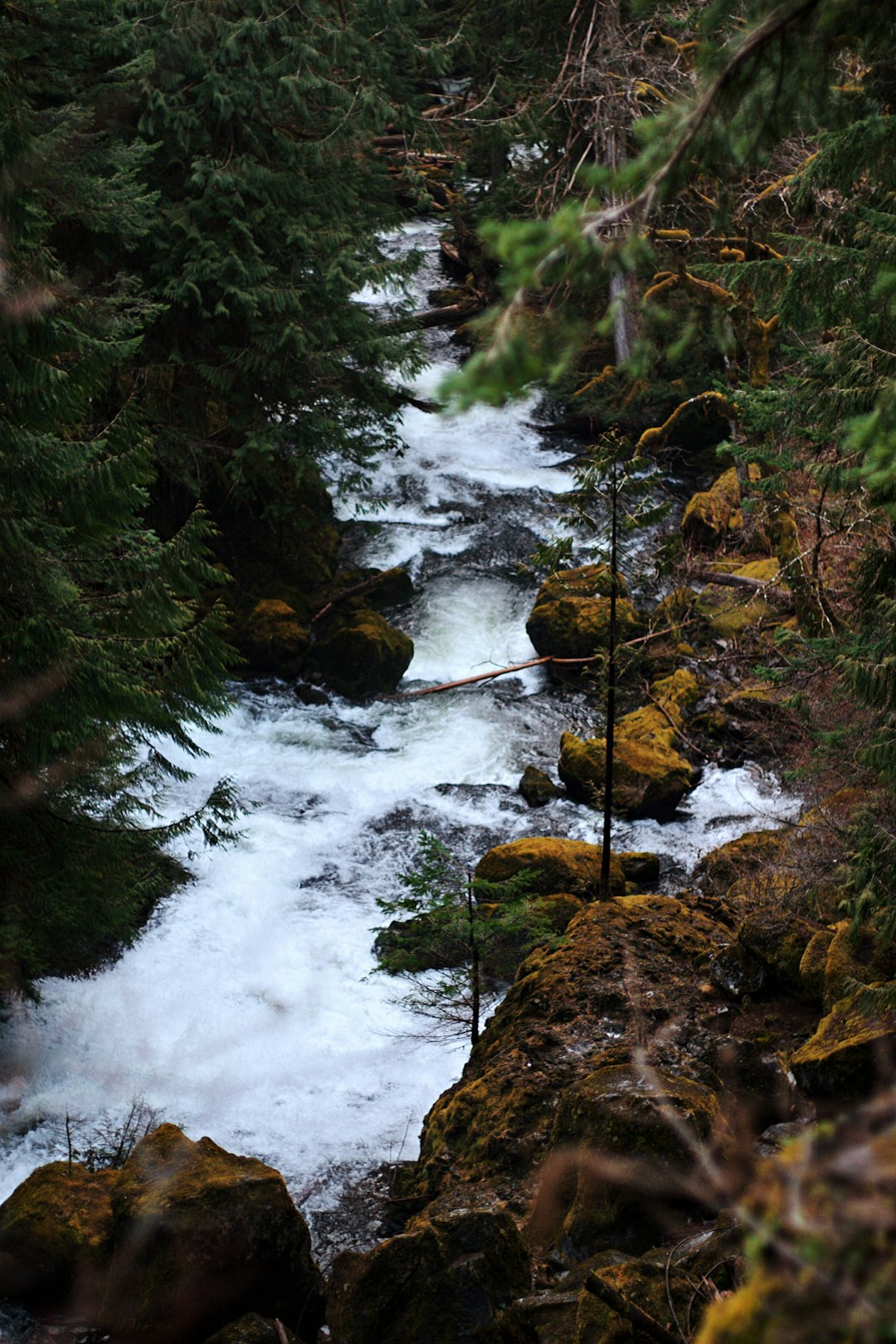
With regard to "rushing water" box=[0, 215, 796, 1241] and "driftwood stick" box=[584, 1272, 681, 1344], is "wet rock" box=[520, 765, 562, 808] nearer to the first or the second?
"rushing water" box=[0, 215, 796, 1241]

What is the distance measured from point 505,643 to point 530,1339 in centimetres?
1221

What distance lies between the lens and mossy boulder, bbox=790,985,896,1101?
5.07 meters

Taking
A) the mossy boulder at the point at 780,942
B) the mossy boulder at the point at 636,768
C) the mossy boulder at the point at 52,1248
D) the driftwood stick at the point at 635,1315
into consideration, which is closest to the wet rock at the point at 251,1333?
the mossy boulder at the point at 52,1248

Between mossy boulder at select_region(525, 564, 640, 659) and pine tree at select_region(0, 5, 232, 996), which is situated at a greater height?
mossy boulder at select_region(525, 564, 640, 659)

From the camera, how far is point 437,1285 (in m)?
4.64

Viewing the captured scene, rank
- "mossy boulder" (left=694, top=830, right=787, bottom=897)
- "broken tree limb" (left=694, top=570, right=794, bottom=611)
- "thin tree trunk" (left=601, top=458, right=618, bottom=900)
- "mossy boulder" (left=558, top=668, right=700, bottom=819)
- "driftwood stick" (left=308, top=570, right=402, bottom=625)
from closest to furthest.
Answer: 1. "thin tree trunk" (left=601, top=458, right=618, bottom=900)
2. "mossy boulder" (left=694, top=830, right=787, bottom=897)
3. "mossy boulder" (left=558, top=668, right=700, bottom=819)
4. "broken tree limb" (left=694, top=570, right=794, bottom=611)
5. "driftwood stick" (left=308, top=570, right=402, bottom=625)

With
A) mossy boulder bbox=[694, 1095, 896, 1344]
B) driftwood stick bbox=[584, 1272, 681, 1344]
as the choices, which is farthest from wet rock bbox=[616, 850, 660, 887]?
mossy boulder bbox=[694, 1095, 896, 1344]

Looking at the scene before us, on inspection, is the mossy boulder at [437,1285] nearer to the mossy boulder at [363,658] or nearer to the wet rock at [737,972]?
the wet rock at [737,972]

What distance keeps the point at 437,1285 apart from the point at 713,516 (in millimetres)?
13622

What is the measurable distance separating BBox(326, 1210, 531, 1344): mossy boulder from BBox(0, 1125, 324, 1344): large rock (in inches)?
21.5

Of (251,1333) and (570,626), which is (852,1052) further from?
(570,626)

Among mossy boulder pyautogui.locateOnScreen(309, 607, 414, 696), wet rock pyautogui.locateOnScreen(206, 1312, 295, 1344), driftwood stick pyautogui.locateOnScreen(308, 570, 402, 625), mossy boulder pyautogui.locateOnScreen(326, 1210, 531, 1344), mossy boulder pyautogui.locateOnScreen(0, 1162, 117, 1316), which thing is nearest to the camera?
mossy boulder pyautogui.locateOnScreen(326, 1210, 531, 1344)

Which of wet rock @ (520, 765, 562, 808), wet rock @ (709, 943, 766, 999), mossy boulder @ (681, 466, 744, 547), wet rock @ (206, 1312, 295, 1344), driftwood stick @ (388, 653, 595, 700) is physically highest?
mossy boulder @ (681, 466, 744, 547)

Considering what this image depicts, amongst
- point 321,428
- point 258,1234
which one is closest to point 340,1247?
point 258,1234
